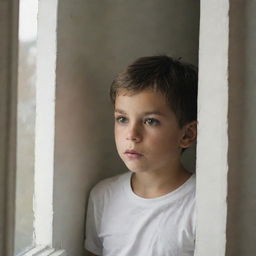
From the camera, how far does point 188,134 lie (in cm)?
132

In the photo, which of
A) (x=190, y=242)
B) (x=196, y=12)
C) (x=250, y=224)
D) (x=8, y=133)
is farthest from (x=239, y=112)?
(x=196, y=12)

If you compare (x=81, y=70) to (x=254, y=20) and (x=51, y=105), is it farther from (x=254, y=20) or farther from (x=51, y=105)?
Result: (x=254, y=20)

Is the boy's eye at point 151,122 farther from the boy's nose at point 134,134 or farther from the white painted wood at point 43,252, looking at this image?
the white painted wood at point 43,252

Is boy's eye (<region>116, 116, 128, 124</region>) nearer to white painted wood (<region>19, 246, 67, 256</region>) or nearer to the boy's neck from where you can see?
the boy's neck

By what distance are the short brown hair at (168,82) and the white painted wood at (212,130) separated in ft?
0.72

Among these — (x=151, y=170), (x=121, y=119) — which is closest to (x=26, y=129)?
(x=121, y=119)

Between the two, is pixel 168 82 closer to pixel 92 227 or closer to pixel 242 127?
pixel 242 127

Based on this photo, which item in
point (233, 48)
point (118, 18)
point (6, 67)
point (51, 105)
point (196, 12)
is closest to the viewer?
point (6, 67)

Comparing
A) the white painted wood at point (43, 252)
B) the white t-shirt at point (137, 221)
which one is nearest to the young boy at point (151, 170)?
the white t-shirt at point (137, 221)

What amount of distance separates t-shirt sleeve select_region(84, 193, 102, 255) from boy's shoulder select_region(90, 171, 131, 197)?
2 centimetres

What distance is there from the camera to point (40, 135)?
3.95 feet

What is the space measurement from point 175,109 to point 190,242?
0.38 meters

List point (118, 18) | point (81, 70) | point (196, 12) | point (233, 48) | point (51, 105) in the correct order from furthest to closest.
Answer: point (196, 12) → point (118, 18) → point (81, 70) → point (51, 105) → point (233, 48)

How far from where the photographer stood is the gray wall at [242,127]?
39.6 inches
